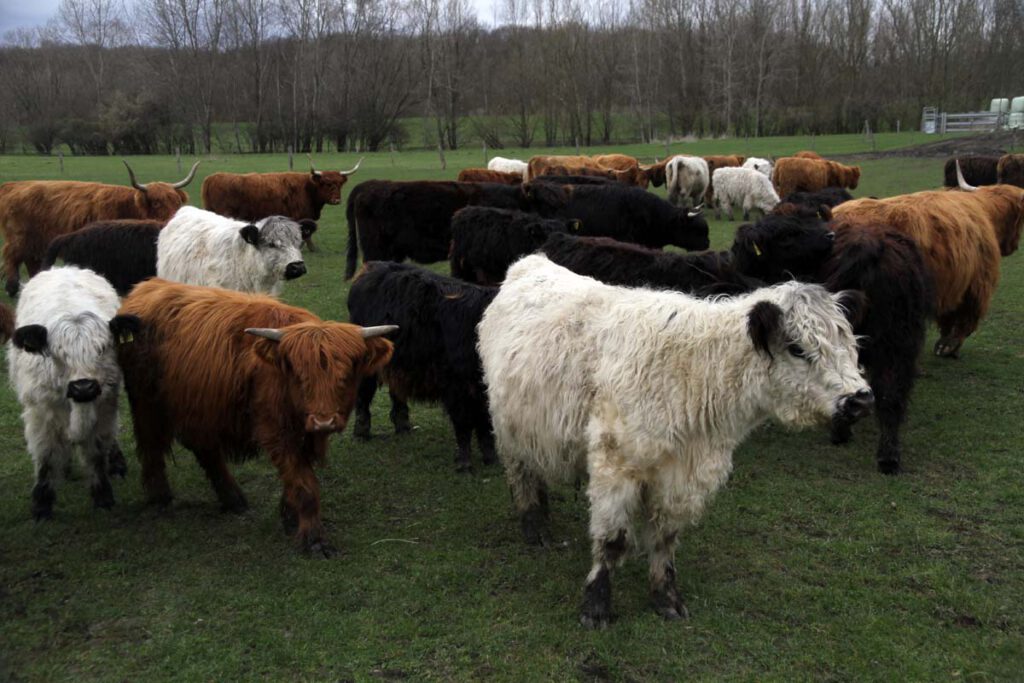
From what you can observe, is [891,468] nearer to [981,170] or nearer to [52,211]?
[52,211]

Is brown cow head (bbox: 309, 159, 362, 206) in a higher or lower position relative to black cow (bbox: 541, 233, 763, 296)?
higher

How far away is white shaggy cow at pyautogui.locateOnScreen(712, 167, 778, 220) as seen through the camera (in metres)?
20.8

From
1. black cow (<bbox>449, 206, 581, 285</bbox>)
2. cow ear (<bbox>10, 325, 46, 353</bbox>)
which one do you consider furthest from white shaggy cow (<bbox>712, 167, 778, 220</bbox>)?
cow ear (<bbox>10, 325, 46, 353</bbox>)

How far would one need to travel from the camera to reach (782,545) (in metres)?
4.77

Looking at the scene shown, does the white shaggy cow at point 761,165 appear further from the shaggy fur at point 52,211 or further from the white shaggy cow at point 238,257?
the white shaggy cow at point 238,257

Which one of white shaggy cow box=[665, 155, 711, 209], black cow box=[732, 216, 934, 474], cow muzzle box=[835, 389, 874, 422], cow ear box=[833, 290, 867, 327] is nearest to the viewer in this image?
cow muzzle box=[835, 389, 874, 422]

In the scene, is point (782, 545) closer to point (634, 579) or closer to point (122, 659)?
point (634, 579)

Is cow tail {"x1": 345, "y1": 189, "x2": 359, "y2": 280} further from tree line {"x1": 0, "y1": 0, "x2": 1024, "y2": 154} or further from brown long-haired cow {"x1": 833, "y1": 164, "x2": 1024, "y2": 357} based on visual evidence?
tree line {"x1": 0, "y1": 0, "x2": 1024, "y2": 154}

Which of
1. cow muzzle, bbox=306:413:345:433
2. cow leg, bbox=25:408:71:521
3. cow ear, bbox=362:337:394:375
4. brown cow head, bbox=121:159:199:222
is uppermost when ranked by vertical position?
brown cow head, bbox=121:159:199:222

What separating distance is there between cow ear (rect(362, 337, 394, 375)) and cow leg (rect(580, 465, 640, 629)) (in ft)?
4.93

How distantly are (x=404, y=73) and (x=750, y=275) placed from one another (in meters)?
56.3

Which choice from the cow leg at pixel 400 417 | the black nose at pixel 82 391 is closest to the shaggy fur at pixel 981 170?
the cow leg at pixel 400 417

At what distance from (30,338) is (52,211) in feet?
26.1

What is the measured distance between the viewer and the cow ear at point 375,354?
4609 mm
